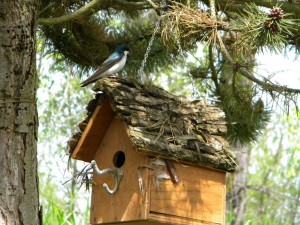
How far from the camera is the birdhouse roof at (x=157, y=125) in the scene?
3.50m

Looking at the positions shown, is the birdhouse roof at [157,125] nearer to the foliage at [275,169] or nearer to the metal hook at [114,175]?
the metal hook at [114,175]

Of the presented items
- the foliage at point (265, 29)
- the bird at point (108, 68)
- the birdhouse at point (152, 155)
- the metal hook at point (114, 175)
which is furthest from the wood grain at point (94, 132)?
the foliage at point (265, 29)

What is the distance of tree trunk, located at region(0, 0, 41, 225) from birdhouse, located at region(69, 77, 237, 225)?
0.99 ft

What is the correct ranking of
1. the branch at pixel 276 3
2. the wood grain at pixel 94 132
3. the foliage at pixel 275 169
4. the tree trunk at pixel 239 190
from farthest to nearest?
the foliage at pixel 275 169 → the tree trunk at pixel 239 190 → the branch at pixel 276 3 → the wood grain at pixel 94 132

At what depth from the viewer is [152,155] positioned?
347cm

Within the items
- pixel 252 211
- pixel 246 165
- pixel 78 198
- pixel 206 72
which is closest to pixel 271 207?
pixel 252 211

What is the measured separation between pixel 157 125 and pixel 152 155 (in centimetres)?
16

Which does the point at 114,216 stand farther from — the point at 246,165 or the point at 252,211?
the point at 252,211

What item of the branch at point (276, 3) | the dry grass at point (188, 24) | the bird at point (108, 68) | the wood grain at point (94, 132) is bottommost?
the wood grain at point (94, 132)

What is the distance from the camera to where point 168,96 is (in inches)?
148

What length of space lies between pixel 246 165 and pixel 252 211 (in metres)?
7.50

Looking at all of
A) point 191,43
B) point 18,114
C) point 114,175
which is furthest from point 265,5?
point 18,114

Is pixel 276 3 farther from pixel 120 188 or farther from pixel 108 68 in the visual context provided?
pixel 120 188

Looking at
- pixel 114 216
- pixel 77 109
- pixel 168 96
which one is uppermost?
pixel 77 109
